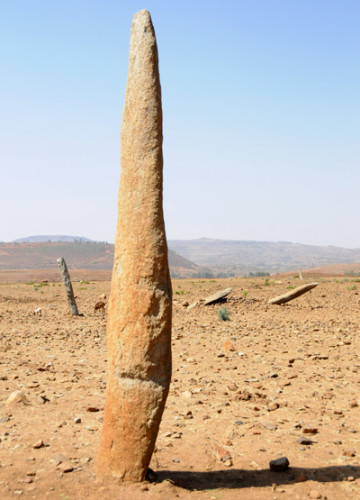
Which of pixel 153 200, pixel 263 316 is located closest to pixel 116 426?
pixel 153 200

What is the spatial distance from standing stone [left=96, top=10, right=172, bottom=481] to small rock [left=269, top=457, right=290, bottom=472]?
1279 mm

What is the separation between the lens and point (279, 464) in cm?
467

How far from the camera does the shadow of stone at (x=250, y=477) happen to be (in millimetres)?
4430

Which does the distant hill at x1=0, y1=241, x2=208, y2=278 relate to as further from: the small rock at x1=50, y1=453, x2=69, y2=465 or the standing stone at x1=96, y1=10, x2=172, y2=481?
the standing stone at x1=96, y1=10, x2=172, y2=481

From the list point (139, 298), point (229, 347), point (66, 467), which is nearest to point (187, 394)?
point (66, 467)

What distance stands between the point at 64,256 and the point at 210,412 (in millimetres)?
A: 105496

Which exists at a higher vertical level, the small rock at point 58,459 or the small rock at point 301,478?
the small rock at point 301,478

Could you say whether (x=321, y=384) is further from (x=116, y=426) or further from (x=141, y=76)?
(x=141, y=76)

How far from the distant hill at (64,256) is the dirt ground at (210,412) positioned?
281 ft

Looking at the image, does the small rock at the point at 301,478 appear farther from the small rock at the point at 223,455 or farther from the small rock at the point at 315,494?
the small rock at the point at 223,455

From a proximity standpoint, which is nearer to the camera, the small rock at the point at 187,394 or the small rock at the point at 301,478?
the small rock at the point at 301,478

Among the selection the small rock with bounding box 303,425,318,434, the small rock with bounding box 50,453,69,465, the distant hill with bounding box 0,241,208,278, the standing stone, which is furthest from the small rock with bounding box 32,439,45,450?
the distant hill with bounding box 0,241,208,278

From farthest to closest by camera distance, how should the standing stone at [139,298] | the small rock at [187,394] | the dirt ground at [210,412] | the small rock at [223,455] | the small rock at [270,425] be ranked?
the small rock at [187,394]
the small rock at [270,425]
the small rock at [223,455]
the dirt ground at [210,412]
the standing stone at [139,298]

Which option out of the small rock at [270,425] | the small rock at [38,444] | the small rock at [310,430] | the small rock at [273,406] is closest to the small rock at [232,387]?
the small rock at [273,406]
